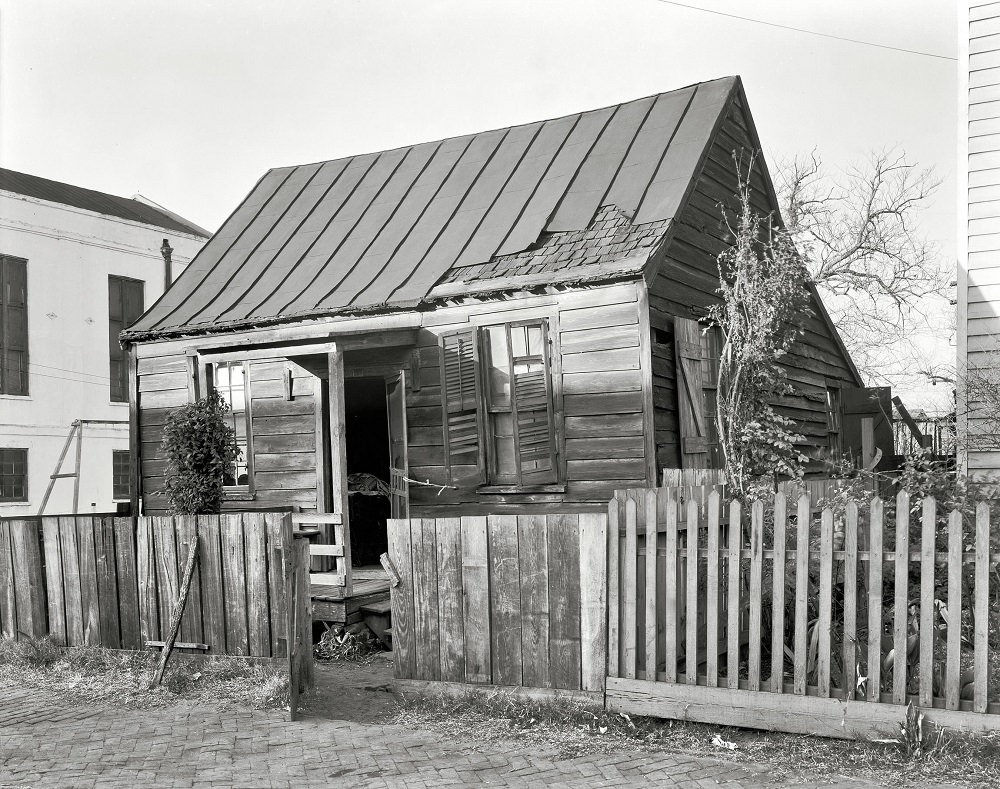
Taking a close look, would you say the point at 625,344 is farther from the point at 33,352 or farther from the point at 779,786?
the point at 33,352

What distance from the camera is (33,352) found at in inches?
1007

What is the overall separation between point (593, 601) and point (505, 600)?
2.13 feet

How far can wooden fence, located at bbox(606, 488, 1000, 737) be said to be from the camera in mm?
5117

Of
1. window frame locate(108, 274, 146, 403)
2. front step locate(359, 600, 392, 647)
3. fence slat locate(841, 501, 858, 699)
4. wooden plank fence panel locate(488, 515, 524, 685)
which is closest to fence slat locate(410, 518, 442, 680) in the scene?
wooden plank fence panel locate(488, 515, 524, 685)

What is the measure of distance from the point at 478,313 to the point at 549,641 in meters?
5.78

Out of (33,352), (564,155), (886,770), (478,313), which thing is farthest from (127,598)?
(33,352)

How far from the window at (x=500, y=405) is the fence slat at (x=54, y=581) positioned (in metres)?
4.46

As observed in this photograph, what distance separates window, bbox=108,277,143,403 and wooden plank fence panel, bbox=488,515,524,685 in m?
23.8

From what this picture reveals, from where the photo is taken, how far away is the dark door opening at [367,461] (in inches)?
557

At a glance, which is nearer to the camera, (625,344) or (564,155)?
(625,344)

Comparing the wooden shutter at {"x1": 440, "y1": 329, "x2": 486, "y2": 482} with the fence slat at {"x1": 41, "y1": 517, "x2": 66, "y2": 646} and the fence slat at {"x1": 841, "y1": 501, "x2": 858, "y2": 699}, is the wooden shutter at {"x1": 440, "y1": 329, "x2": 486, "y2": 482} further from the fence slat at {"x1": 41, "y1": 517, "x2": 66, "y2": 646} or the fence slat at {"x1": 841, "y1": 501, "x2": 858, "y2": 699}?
the fence slat at {"x1": 841, "y1": 501, "x2": 858, "y2": 699}

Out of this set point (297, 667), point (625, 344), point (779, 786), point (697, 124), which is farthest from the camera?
point (697, 124)

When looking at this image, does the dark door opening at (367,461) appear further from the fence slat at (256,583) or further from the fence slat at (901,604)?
the fence slat at (901,604)

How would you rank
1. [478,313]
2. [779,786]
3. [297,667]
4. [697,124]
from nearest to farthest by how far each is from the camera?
1. [779,786]
2. [297,667]
3. [478,313]
4. [697,124]
